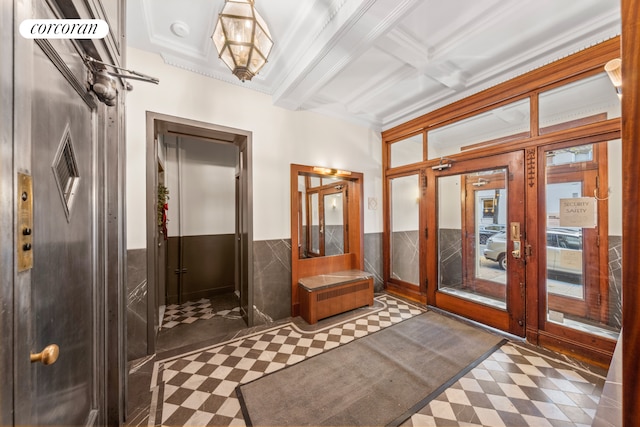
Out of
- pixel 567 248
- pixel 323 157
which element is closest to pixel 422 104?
pixel 323 157

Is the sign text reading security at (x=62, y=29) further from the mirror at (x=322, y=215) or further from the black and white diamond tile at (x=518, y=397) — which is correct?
the mirror at (x=322, y=215)

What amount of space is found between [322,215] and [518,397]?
282cm

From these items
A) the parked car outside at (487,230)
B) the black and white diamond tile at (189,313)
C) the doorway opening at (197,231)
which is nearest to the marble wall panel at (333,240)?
the doorway opening at (197,231)

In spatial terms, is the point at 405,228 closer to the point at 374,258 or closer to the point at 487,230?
the point at 374,258

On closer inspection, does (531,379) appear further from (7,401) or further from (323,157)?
(323,157)

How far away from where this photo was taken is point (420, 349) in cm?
242

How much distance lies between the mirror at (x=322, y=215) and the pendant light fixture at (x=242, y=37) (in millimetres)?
1858

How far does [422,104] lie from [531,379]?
338cm

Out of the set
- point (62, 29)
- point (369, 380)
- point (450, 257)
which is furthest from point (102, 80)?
point (450, 257)

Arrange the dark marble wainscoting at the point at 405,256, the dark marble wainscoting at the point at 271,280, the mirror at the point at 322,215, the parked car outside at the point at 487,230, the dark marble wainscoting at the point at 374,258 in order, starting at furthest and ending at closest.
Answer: the dark marble wainscoting at the point at 374,258 → the dark marble wainscoting at the point at 405,256 → the mirror at the point at 322,215 → the dark marble wainscoting at the point at 271,280 → the parked car outside at the point at 487,230

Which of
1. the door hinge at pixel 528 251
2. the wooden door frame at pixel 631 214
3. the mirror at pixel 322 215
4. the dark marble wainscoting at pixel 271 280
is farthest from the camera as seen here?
the mirror at pixel 322 215

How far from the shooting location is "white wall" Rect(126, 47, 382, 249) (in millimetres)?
2326

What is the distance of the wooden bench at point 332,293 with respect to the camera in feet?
9.80

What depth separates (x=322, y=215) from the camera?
3.74 meters
